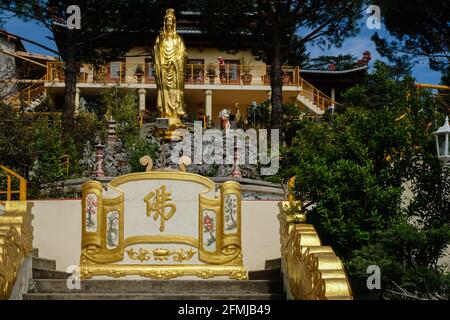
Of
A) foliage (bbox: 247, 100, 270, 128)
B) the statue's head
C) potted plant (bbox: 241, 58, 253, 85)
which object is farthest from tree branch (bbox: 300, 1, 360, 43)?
potted plant (bbox: 241, 58, 253, 85)

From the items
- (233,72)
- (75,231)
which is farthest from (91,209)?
(233,72)

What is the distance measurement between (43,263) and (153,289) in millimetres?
1547

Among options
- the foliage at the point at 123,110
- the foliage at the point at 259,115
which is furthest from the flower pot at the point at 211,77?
the foliage at the point at 259,115

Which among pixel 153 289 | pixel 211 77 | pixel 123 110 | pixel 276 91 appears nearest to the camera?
pixel 153 289

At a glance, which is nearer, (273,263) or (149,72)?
(273,263)

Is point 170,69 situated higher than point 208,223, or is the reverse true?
point 170,69

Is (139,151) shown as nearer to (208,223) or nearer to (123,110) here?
(123,110)

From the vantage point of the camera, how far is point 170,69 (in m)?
14.6

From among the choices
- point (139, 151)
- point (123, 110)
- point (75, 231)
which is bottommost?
point (75, 231)

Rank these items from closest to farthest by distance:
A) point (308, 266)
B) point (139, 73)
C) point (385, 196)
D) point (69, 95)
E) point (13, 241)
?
point (308, 266), point (13, 241), point (385, 196), point (69, 95), point (139, 73)

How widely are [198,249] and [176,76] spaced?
6.59 meters

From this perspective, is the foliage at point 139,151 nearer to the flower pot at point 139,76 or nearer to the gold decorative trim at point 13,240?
the gold decorative trim at point 13,240

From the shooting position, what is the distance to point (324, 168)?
8344mm

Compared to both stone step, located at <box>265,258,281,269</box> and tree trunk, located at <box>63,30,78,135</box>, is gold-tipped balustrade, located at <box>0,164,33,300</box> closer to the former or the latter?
stone step, located at <box>265,258,281,269</box>
